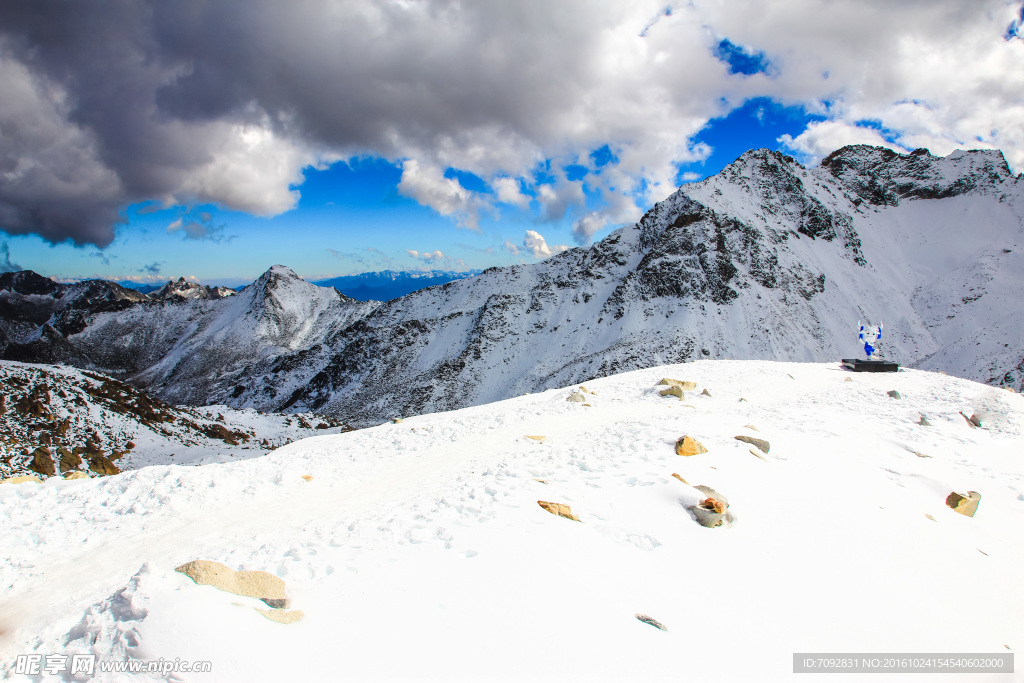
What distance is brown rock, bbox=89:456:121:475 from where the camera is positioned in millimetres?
21547

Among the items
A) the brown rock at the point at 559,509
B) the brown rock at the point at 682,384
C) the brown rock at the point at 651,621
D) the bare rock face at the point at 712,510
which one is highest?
the brown rock at the point at 682,384

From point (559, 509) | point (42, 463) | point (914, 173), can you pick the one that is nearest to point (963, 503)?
point (559, 509)

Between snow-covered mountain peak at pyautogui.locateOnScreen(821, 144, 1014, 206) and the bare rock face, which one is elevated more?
snow-covered mountain peak at pyautogui.locateOnScreen(821, 144, 1014, 206)

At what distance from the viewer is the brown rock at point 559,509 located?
678cm

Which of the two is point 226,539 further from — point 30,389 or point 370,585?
point 30,389

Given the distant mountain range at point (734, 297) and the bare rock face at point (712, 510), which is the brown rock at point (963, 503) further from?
the distant mountain range at point (734, 297)

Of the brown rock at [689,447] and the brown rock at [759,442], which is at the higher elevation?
the brown rock at [759,442]

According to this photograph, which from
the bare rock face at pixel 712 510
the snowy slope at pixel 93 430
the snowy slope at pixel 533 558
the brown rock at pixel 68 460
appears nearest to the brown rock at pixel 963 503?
the snowy slope at pixel 533 558

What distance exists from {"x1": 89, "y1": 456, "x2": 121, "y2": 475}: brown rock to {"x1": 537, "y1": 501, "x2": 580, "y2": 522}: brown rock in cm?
2691

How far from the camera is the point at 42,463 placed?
2114 cm

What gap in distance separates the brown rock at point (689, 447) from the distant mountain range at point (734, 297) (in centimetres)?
4483

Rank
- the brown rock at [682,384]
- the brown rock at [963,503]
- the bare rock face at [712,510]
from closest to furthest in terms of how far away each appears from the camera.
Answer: the bare rock face at [712,510] < the brown rock at [963,503] < the brown rock at [682,384]

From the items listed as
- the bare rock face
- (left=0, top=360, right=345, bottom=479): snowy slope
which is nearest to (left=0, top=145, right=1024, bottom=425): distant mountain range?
(left=0, top=360, right=345, bottom=479): snowy slope

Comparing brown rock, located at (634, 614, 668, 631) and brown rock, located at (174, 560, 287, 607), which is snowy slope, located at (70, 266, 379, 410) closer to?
brown rock, located at (174, 560, 287, 607)
